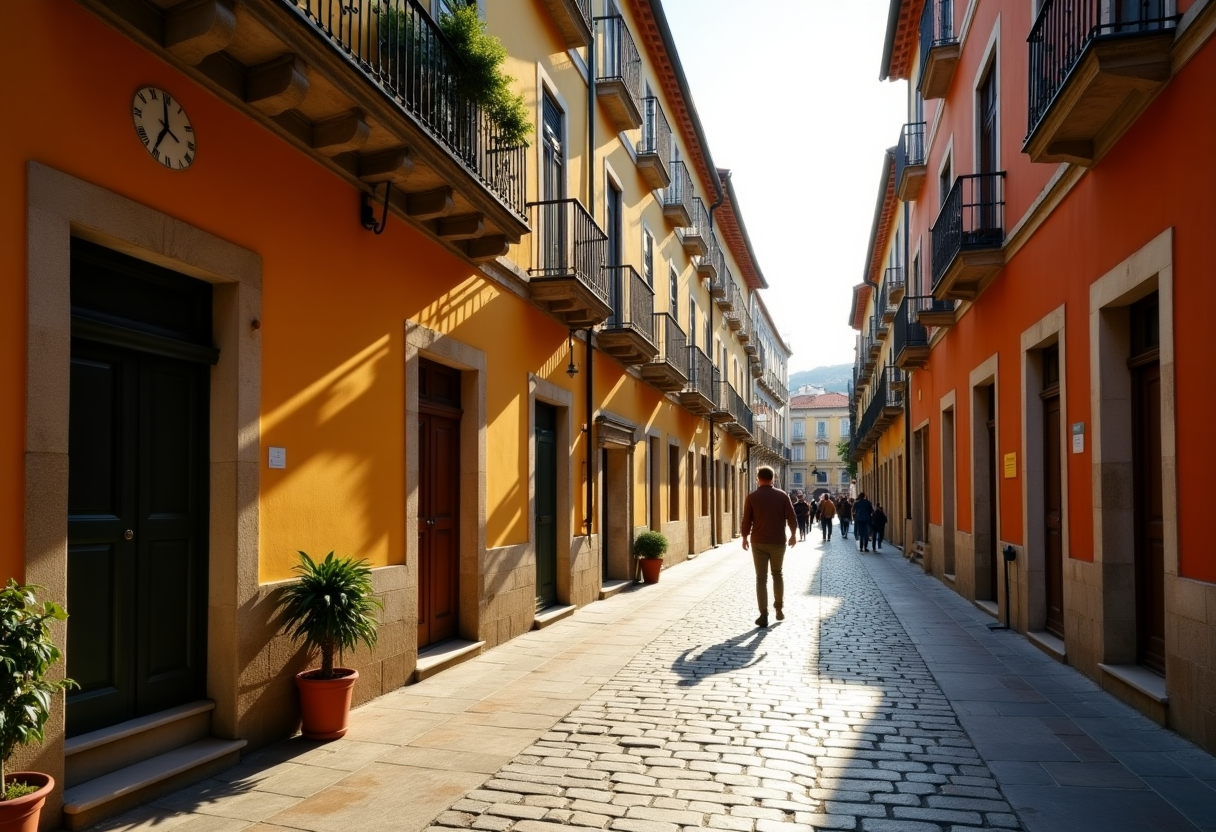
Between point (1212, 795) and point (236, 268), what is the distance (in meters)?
6.08

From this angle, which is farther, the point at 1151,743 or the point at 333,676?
the point at 333,676

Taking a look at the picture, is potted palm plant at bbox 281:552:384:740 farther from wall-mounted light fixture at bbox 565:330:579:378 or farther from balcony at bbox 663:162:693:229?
balcony at bbox 663:162:693:229

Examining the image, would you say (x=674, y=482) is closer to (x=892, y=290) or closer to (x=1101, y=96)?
(x=892, y=290)

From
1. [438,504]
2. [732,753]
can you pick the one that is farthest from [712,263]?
[732,753]

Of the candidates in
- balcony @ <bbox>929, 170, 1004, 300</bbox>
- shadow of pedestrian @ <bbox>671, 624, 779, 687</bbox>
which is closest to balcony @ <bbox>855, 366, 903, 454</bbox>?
balcony @ <bbox>929, 170, 1004, 300</bbox>

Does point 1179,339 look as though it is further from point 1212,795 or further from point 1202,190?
point 1212,795

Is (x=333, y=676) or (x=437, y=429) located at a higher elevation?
(x=437, y=429)

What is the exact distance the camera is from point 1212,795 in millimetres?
4602

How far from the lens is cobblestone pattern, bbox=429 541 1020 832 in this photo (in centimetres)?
440

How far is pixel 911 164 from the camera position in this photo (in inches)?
712

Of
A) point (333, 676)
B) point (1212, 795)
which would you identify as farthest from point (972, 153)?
point (333, 676)

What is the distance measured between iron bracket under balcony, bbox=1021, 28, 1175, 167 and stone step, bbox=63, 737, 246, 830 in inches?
272

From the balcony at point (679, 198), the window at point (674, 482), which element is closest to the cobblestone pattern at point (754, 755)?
the window at point (674, 482)

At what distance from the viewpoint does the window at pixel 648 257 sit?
17547mm
